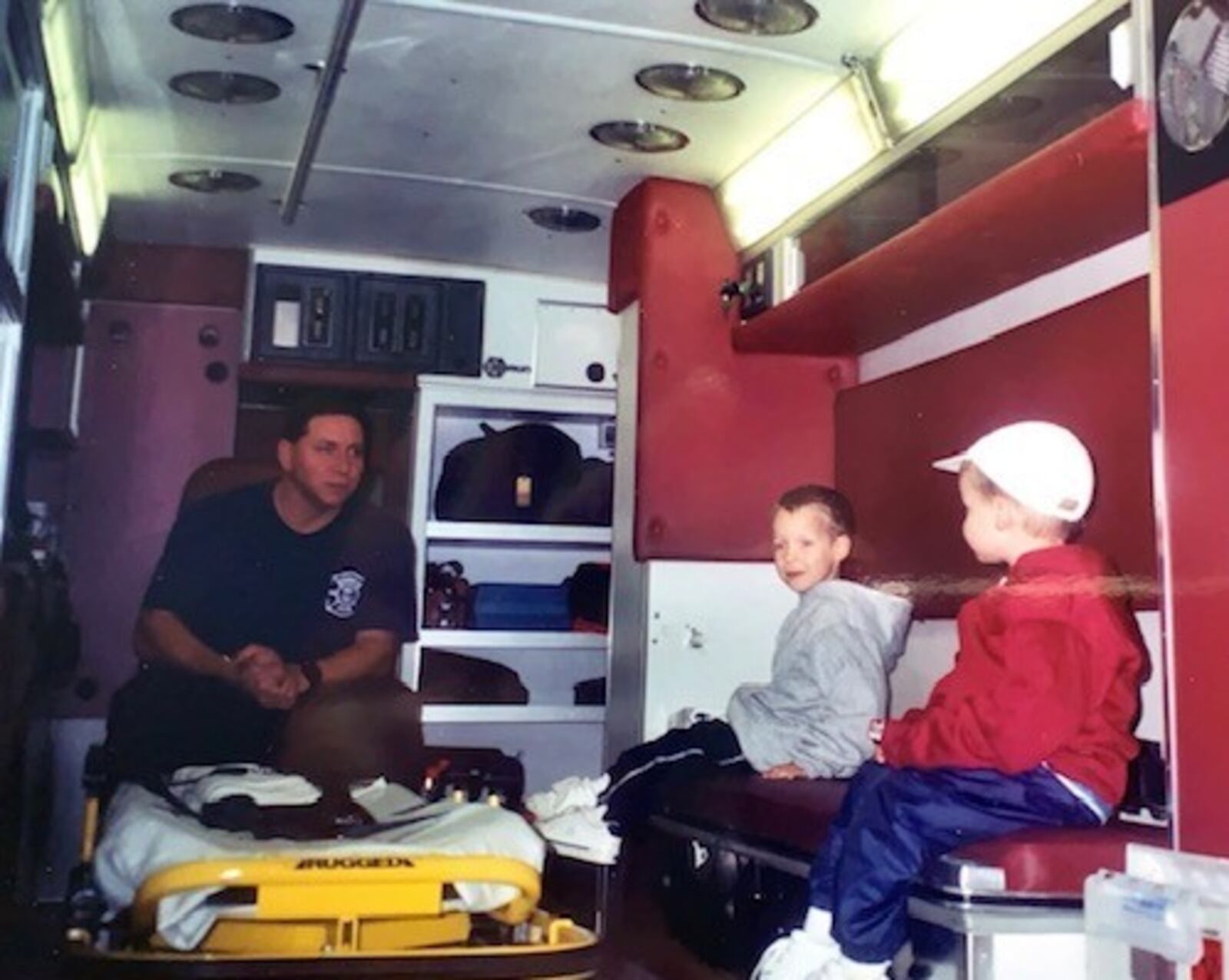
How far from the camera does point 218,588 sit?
308 centimetres

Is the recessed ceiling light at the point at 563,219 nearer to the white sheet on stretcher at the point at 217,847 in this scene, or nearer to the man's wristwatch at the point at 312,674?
the man's wristwatch at the point at 312,674

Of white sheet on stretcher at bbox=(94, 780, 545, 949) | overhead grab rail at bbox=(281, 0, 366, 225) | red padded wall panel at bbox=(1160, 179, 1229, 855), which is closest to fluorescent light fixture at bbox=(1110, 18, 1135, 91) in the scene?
red padded wall panel at bbox=(1160, 179, 1229, 855)

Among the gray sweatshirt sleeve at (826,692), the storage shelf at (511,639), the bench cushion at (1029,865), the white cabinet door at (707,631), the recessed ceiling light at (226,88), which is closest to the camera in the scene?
the bench cushion at (1029,865)

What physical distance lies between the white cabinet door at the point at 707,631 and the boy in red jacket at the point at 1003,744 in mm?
1144

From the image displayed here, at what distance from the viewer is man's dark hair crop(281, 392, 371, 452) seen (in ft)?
12.2

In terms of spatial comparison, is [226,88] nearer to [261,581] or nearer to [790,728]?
[261,581]

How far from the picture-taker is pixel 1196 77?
1548 mm

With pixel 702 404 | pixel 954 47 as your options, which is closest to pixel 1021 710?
pixel 954 47

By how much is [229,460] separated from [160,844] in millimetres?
1576

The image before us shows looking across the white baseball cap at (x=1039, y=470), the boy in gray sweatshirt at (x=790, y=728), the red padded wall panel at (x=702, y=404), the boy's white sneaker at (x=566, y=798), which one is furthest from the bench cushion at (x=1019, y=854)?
the red padded wall panel at (x=702, y=404)

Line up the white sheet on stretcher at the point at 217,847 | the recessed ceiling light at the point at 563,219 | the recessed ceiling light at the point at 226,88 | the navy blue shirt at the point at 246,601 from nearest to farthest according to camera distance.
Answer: the white sheet on stretcher at the point at 217,847 < the recessed ceiling light at the point at 226,88 < the navy blue shirt at the point at 246,601 < the recessed ceiling light at the point at 563,219

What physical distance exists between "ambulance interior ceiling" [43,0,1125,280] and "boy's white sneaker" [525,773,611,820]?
1.22 meters

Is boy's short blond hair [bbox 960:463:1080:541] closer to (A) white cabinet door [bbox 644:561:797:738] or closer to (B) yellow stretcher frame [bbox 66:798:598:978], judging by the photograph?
(B) yellow stretcher frame [bbox 66:798:598:978]

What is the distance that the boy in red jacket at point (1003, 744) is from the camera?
185cm
